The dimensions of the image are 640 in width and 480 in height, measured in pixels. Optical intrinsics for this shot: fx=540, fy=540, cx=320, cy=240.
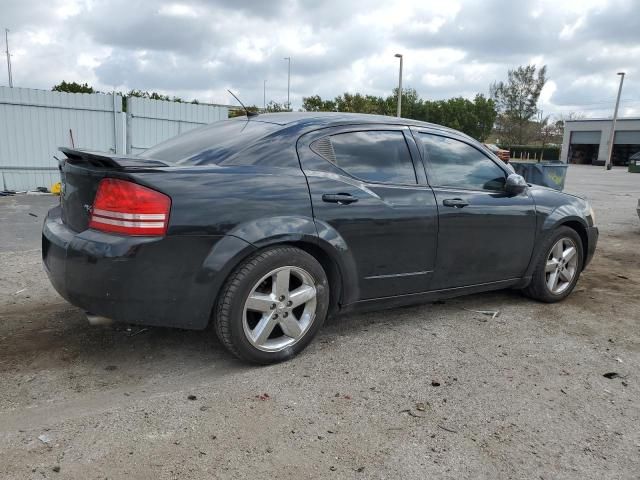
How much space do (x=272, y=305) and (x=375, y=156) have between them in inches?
50.8

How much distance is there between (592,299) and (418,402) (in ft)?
9.62

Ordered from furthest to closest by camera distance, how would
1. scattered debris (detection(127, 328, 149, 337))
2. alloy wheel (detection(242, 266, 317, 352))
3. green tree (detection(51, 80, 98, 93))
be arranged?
green tree (detection(51, 80, 98, 93)), scattered debris (detection(127, 328, 149, 337)), alloy wheel (detection(242, 266, 317, 352))

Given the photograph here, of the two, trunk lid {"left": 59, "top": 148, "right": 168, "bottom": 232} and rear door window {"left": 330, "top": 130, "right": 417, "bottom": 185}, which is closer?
trunk lid {"left": 59, "top": 148, "right": 168, "bottom": 232}

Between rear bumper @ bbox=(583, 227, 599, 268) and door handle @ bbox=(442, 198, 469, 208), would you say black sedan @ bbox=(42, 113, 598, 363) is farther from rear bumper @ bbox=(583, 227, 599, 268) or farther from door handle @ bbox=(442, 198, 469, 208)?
rear bumper @ bbox=(583, 227, 599, 268)

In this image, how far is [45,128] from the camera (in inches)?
453

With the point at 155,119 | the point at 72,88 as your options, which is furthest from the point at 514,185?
the point at 72,88

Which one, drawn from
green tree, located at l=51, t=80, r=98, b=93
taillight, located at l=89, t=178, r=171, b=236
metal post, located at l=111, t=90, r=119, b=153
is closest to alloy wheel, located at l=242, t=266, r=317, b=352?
taillight, located at l=89, t=178, r=171, b=236

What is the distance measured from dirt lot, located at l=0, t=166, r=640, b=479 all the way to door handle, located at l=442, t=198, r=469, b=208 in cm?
94

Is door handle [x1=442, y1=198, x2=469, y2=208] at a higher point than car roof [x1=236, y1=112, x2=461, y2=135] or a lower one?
lower

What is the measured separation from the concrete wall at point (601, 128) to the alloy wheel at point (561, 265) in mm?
50077

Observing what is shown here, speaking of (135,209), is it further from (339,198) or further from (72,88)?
(72,88)

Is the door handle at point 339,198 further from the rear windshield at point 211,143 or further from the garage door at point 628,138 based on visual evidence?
the garage door at point 628,138

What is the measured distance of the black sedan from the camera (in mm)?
2914

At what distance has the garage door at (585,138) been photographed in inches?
2106
